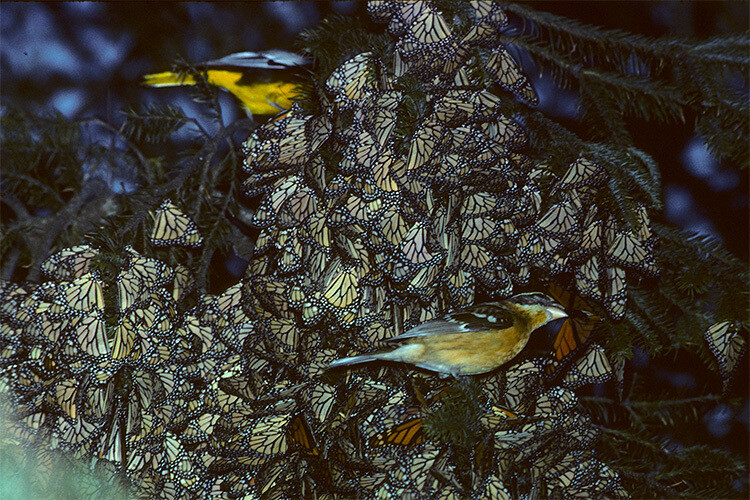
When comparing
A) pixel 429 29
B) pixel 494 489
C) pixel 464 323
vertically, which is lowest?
pixel 494 489

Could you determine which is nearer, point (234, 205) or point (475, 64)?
point (475, 64)

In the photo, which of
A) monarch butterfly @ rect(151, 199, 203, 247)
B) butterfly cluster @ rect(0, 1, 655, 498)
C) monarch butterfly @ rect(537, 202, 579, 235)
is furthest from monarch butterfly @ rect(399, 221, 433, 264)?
monarch butterfly @ rect(151, 199, 203, 247)

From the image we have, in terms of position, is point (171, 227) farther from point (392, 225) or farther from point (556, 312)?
point (556, 312)

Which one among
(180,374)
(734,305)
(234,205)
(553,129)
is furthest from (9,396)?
(734,305)

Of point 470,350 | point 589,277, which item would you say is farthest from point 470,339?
point 589,277

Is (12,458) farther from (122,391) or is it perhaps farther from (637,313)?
(637,313)

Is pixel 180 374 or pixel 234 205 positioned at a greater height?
pixel 234 205

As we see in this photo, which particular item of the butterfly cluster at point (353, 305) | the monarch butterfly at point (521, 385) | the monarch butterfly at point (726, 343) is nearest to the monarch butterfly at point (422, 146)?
the butterfly cluster at point (353, 305)

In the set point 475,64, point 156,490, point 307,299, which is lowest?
point 156,490
